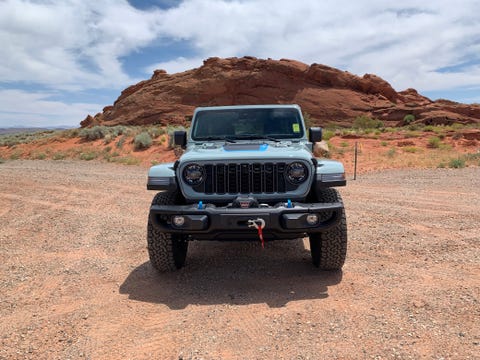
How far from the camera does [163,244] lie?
450cm

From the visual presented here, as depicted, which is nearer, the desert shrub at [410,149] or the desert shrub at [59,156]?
the desert shrub at [410,149]

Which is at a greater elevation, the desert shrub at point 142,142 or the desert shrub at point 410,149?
the desert shrub at point 142,142

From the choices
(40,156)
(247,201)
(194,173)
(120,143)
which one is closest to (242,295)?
(247,201)

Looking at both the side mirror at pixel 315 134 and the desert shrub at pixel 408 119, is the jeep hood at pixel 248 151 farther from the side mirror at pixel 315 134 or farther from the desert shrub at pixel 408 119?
the desert shrub at pixel 408 119

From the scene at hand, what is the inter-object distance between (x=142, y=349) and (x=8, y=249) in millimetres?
3721

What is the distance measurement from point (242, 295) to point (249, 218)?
814 mm

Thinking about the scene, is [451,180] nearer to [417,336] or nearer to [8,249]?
[417,336]

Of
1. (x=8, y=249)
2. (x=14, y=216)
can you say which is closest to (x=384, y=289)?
(x=8, y=249)

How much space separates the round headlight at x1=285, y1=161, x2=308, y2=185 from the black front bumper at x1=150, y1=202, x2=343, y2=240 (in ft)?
1.29

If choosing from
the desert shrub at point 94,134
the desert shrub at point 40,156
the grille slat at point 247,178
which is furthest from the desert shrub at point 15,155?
the grille slat at point 247,178

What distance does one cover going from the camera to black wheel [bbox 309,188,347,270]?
4348 mm

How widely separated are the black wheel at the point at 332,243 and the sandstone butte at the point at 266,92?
172 feet

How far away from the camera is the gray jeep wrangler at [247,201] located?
3902mm

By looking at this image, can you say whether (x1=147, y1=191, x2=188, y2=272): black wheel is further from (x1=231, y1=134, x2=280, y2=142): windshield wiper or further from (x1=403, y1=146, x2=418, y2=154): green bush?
(x1=403, y1=146, x2=418, y2=154): green bush
